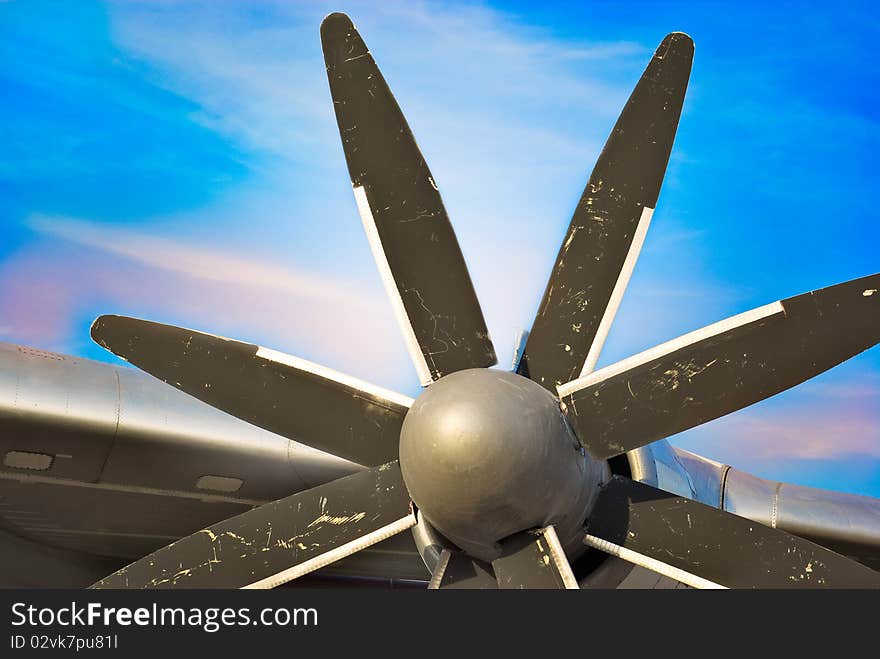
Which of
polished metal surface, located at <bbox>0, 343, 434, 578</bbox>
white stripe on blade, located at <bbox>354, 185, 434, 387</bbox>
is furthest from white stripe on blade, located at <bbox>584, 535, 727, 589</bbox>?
polished metal surface, located at <bbox>0, 343, 434, 578</bbox>

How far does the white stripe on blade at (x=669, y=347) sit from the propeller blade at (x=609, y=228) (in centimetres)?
26

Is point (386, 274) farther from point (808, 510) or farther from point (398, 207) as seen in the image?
point (808, 510)

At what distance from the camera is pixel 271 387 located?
5.66 m

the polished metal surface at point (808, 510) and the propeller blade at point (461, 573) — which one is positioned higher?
the propeller blade at point (461, 573)

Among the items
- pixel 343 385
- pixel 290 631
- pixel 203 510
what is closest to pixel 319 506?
pixel 343 385

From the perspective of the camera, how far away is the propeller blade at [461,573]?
523cm

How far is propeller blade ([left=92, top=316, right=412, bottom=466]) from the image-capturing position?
5531 mm

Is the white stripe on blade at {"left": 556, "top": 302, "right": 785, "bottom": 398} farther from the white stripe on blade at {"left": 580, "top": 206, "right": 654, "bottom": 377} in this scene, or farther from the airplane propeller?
the white stripe on blade at {"left": 580, "top": 206, "right": 654, "bottom": 377}

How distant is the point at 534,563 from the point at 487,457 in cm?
89

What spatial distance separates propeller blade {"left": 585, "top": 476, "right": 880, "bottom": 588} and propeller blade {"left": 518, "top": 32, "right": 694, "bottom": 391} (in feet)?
2.95

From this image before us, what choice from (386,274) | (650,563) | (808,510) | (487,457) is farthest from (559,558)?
(808,510)

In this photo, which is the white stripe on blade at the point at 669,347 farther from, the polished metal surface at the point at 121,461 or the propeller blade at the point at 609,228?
the polished metal surface at the point at 121,461

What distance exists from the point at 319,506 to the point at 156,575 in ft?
3.35

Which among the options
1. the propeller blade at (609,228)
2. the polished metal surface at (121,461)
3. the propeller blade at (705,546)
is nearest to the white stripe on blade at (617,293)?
the propeller blade at (609,228)
